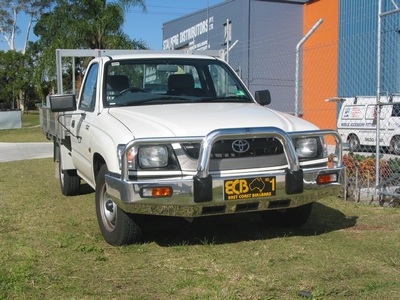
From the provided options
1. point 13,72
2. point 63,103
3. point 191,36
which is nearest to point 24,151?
point 63,103

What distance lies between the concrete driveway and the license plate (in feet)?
36.3

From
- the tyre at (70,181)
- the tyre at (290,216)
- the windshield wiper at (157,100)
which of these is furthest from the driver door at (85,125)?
the tyre at (290,216)

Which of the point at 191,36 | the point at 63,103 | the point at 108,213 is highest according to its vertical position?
the point at 191,36

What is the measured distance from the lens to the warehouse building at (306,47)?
61.5ft

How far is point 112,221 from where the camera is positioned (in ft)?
16.8

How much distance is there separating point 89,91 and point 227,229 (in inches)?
91.5

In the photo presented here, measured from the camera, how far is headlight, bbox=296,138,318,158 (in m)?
4.88

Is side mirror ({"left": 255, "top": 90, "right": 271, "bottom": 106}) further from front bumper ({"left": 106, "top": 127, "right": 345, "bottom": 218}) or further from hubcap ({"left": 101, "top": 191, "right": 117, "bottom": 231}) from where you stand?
hubcap ({"left": 101, "top": 191, "right": 117, "bottom": 231})

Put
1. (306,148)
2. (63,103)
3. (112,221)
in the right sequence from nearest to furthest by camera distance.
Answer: (306,148)
(112,221)
(63,103)

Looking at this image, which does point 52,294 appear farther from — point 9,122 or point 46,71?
point 9,122

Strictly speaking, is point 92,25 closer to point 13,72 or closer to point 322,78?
point 322,78

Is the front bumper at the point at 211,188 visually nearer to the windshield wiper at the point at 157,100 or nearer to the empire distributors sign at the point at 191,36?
the windshield wiper at the point at 157,100

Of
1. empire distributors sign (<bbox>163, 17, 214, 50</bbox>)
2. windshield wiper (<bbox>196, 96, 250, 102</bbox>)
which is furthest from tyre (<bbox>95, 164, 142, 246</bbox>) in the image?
empire distributors sign (<bbox>163, 17, 214, 50</bbox>)

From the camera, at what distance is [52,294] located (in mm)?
3768
